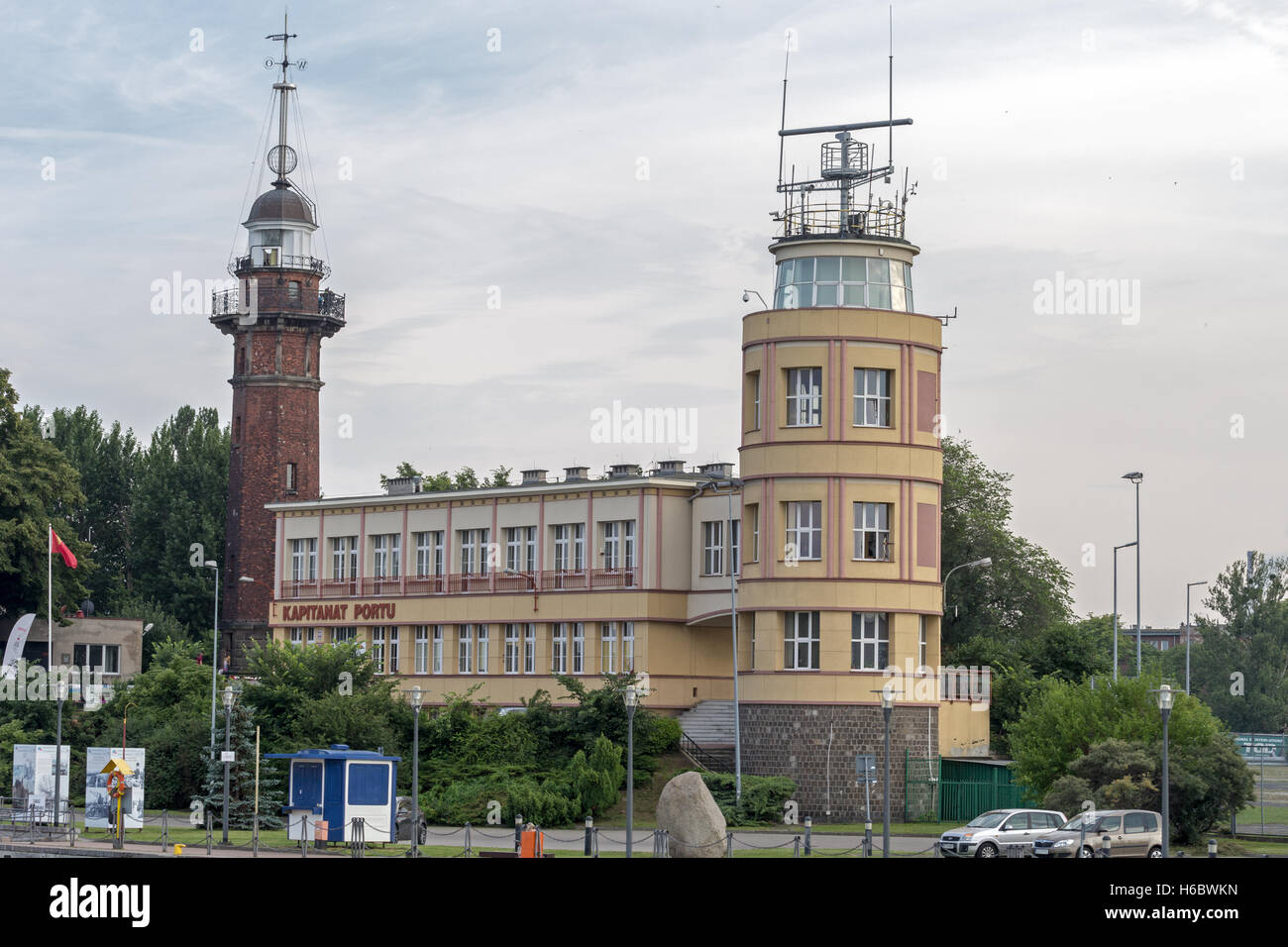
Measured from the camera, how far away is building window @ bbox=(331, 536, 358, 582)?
7781 cm

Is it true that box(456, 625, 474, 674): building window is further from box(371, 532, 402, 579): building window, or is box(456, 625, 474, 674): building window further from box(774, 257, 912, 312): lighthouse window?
box(774, 257, 912, 312): lighthouse window

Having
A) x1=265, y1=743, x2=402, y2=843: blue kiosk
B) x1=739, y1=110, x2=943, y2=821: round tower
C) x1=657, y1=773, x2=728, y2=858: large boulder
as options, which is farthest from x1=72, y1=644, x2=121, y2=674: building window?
x1=657, y1=773, x2=728, y2=858: large boulder

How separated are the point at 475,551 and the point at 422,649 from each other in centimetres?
457

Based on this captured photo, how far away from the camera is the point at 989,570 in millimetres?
88938

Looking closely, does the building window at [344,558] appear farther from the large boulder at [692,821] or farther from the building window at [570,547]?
the large boulder at [692,821]

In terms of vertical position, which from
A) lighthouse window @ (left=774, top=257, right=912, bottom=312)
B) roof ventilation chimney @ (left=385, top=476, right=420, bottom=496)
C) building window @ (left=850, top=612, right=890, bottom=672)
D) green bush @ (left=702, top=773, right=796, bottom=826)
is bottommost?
green bush @ (left=702, top=773, right=796, bottom=826)

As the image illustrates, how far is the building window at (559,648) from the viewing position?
68688 millimetres

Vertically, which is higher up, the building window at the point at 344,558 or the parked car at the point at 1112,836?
the building window at the point at 344,558

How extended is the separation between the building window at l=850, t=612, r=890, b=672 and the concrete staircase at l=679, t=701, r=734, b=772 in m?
5.71

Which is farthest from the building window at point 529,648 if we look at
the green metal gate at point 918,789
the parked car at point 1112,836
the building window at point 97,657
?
the parked car at point 1112,836

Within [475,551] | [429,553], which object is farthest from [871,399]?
[429,553]

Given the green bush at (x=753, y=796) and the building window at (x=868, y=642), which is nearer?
the green bush at (x=753, y=796)

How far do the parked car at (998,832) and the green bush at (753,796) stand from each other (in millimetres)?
12995
